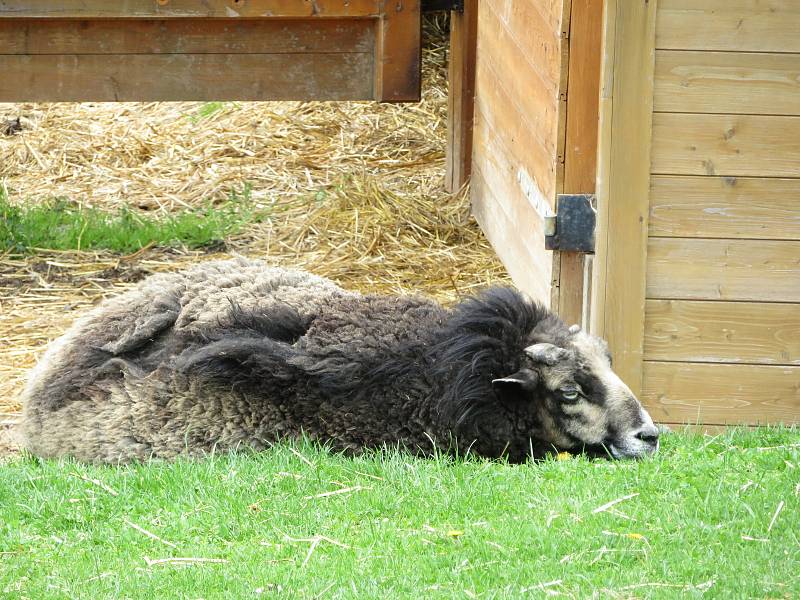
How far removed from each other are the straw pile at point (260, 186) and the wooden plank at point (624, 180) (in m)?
3.20

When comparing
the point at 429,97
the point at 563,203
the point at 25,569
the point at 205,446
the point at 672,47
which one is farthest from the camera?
the point at 429,97

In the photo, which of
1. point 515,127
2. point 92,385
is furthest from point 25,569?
point 515,127

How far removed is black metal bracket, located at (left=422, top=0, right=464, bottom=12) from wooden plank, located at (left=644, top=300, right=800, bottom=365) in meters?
5.06

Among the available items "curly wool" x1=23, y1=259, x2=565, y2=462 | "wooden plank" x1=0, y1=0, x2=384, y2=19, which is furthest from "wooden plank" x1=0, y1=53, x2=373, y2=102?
"curly wool" x1=23, y1=259, x2=565, y2=462

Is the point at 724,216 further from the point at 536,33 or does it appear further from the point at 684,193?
the point at 536,33

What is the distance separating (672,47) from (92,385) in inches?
148

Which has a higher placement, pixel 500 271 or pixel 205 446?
pixel 500 271

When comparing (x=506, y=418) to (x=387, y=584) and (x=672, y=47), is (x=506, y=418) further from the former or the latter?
(x=672, y=47)

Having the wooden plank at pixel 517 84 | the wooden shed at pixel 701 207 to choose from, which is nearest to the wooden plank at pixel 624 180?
the wooden shed at pixel 701 207

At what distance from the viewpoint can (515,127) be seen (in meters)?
9.55

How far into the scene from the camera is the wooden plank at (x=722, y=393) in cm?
711

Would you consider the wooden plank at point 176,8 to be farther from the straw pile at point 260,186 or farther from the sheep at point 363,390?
the sheep at point 363,390

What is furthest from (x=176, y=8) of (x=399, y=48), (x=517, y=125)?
(x=517, y=125)

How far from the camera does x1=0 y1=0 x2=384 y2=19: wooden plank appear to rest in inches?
395
